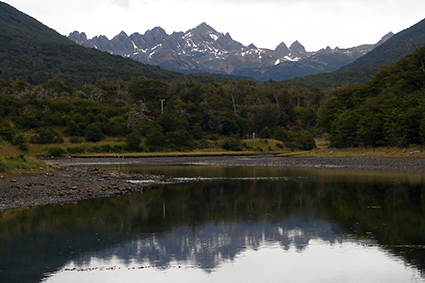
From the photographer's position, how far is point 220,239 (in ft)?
62.5

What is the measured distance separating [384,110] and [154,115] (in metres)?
67.9

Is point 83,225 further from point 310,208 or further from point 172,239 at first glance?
point 310,208

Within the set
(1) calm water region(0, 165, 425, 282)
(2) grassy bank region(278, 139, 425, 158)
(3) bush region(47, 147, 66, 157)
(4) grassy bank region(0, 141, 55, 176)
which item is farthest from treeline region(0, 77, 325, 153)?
(1) calm water region(0, 165, 425, 282)

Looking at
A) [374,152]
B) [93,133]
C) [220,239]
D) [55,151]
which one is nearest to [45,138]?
[55,151]

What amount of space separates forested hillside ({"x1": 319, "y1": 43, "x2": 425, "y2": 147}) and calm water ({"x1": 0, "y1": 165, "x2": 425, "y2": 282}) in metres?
42.4

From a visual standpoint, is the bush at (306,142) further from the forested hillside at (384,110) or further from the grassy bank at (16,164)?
the grassy bank at (16,164)

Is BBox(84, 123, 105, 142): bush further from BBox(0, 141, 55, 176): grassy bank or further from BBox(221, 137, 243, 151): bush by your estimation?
BBox(0, 141, 55, 176): grassy bank

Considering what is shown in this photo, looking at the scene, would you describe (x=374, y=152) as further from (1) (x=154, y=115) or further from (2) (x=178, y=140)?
(1) (x=154, y=115)

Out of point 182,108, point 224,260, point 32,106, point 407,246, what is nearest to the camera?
point 224,260

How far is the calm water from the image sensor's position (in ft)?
47.8

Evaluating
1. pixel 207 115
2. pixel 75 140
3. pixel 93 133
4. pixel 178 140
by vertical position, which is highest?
pixel 207 115

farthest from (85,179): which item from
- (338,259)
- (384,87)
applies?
(384,87)

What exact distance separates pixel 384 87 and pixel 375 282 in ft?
294

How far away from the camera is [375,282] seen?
13648 mm
